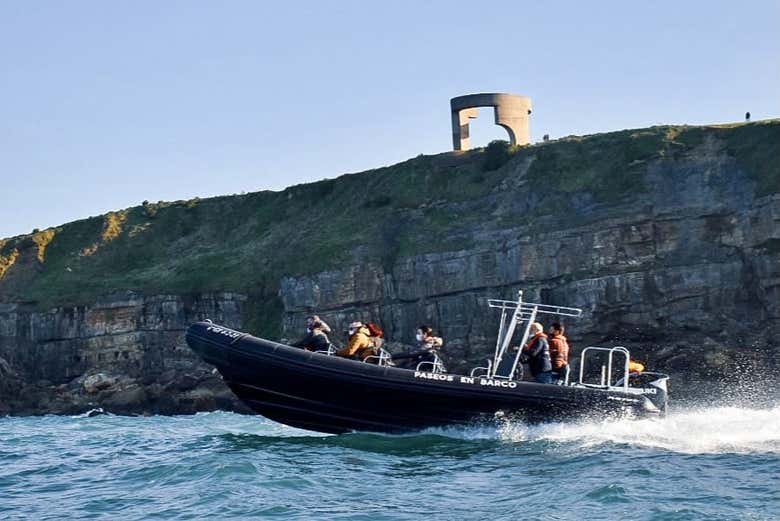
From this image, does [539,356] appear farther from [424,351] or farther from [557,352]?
[424,351]

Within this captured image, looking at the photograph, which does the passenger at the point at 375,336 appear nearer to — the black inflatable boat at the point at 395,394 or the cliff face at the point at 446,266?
the black inflatable boat at the point at 395,394

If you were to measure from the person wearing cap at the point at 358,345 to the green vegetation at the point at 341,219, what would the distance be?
1848 centimetres

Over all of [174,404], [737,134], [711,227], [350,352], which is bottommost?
[174,404]

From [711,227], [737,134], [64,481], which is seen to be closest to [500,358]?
[64,481]

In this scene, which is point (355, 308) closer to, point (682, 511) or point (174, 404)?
point (174, 404)

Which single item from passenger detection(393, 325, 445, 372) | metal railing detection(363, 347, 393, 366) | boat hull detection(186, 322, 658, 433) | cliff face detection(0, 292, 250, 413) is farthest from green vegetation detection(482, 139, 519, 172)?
boat hull detection(186, 322, 658, 433)

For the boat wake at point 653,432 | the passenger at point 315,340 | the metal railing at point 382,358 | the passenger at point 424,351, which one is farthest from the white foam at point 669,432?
the passenger at point 315,340

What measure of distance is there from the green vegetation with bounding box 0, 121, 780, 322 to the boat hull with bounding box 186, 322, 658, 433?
1807 cm

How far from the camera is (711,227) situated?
108ft

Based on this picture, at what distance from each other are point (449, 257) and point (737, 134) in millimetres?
9783

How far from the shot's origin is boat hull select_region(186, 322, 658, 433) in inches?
669

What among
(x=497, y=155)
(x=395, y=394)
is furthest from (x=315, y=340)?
(x=497, y=155)

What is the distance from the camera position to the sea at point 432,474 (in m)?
12.6

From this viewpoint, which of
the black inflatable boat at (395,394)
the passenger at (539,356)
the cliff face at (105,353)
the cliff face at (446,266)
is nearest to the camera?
the black inflatable boat at (395,394)
